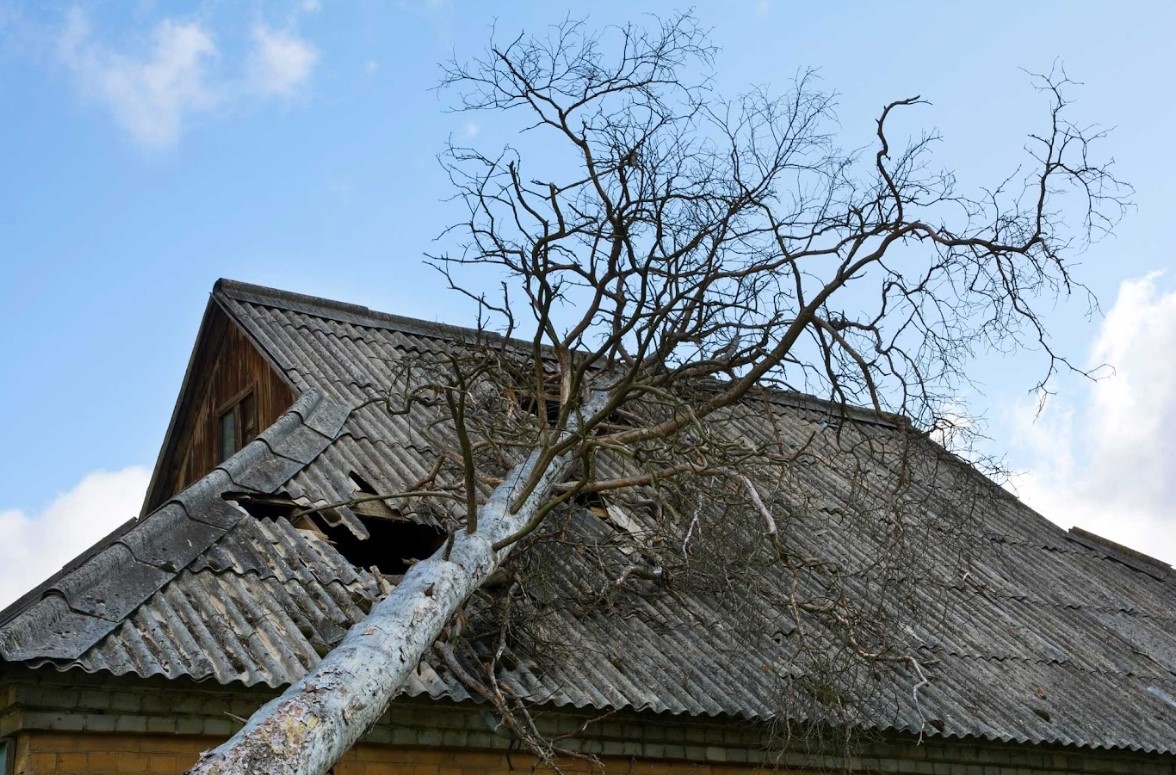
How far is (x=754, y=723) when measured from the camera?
8.09m

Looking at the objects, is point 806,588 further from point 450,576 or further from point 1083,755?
point 450,576

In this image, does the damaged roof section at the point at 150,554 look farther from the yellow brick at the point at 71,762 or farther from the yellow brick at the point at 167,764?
the yellow brick at the point at 167,764

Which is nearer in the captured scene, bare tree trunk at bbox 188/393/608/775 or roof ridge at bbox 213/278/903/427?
bare tree trunk at bbox 188/393/608/775

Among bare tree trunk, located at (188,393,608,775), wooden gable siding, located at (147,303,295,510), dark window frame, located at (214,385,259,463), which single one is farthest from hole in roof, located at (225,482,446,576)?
dark window frame, located at (214,385,259,463)

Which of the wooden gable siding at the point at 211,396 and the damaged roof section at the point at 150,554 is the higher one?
the wooden gable siding at the point at 211,396

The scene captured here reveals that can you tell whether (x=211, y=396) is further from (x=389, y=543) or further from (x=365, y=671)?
(x=365, y=671)

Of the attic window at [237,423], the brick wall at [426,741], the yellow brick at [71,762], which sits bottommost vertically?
the yellow brick at [71,762]

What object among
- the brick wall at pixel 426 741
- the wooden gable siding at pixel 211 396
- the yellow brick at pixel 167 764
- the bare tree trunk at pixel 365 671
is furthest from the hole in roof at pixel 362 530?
the wooden gable siding at pixel 211 396

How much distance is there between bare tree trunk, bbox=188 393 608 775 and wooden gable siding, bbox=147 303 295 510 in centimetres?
478

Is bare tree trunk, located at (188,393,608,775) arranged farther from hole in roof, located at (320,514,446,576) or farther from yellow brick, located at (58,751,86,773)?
hole in roof, located at (320,514,446,576)

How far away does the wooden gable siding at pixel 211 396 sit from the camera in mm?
11336

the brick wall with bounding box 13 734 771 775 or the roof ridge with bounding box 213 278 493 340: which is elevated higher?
the roof ridge with bounding box 213 278 493 340

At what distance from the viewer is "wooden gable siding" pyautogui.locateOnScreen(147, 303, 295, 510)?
37.2 feet

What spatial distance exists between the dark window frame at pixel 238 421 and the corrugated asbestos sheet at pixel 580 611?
2.16 ft
